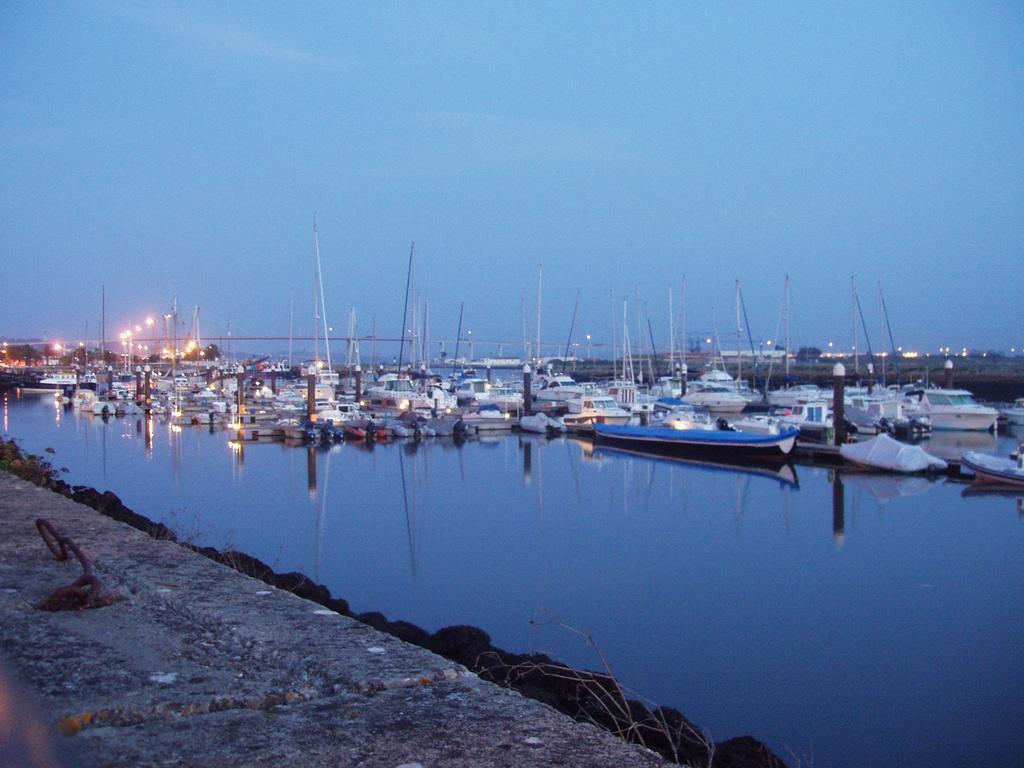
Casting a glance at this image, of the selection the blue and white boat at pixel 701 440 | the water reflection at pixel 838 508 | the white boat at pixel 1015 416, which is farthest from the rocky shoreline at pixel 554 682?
the white boat at pixel 1015 416

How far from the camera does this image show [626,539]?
66.0ft

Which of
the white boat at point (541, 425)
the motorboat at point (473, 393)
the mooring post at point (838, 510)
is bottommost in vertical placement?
the mooring post at point (838, 510)

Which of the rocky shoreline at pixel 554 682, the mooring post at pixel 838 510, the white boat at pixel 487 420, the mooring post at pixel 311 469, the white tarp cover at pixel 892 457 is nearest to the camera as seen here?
the rocky shoreline at pixel 554 682

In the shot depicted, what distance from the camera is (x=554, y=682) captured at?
27.3 ft

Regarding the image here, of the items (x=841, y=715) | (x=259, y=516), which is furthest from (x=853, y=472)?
(x=841, y=715)

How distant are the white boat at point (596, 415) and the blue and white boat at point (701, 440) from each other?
338 centimetres

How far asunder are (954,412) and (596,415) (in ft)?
52.9

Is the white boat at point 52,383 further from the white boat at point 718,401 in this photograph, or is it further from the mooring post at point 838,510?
the mooring post at point 838,510

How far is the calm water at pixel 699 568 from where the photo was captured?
10273 mm

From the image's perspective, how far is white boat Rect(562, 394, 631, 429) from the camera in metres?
43.2

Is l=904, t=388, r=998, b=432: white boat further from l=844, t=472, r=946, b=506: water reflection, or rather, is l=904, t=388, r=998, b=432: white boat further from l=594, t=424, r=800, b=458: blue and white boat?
l=844, t=472, r=946, b=506: water reflection

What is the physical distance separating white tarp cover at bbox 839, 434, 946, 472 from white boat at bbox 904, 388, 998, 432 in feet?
43.6

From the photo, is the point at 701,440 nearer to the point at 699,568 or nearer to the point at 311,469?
the point at 311,469

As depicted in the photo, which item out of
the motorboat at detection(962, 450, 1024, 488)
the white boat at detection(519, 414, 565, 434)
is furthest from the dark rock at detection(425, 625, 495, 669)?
the white boat at detection(519, 414, 565, 434)
